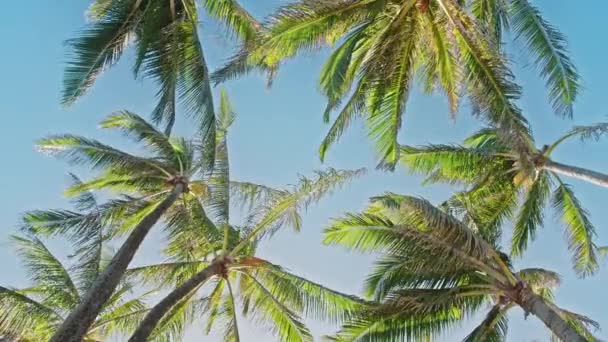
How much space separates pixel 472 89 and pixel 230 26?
5428 millimetres

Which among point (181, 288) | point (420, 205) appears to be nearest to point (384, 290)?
point (420, 205)

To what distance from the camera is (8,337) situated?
10008 millimetres

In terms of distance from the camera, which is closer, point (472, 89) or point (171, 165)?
point (472, 89)

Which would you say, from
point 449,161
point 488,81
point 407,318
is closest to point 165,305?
point 407,318

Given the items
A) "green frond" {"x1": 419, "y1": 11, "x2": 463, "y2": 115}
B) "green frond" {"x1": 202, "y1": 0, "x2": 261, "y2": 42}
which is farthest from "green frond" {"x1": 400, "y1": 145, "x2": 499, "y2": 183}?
"green frond" {"x1": 202, "y1": 0, "x2": 261, "y2": 42}

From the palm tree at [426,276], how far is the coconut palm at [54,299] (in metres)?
4.32

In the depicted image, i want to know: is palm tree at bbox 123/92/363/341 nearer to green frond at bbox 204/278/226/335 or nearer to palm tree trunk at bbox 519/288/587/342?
green frond at bbox 204/278/226/335

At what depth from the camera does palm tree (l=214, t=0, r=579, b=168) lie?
10797mm

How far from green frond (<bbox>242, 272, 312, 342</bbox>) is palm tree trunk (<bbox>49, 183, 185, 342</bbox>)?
2509 mm

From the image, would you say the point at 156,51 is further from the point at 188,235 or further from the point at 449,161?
the point at 449,161

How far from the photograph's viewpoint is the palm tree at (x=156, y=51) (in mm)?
11211

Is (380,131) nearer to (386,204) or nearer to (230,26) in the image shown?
(386,204)

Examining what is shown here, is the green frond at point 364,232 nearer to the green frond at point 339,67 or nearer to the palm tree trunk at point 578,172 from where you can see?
the green frond at point 339,67

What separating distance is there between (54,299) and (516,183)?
971cm
